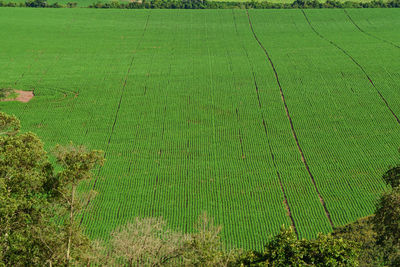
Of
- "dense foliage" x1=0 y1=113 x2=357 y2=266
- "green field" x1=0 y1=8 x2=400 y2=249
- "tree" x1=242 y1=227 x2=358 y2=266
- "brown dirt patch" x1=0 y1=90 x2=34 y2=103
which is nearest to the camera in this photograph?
"tree" x1=242 y1=227 x2=358 y2=266

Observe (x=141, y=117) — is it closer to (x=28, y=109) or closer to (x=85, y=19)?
(x=28, y=109)

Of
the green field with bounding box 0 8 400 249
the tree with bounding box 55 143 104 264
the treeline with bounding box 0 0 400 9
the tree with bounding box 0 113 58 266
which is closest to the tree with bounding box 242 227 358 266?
the tree with bounding box 55 143 104 264

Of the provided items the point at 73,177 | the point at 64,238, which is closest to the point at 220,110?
the point at 73,177

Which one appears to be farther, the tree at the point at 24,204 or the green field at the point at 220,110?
the green field at the point at 220,110

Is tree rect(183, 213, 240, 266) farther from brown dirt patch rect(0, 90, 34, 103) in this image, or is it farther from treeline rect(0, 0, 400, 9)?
treeline rect(0, 0, 400, 9)

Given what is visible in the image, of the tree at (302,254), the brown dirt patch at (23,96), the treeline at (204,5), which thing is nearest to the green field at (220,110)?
the brown dirt patch at (23,96)

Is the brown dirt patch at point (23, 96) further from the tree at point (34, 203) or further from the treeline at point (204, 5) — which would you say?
the treeline at point (204, 5)
